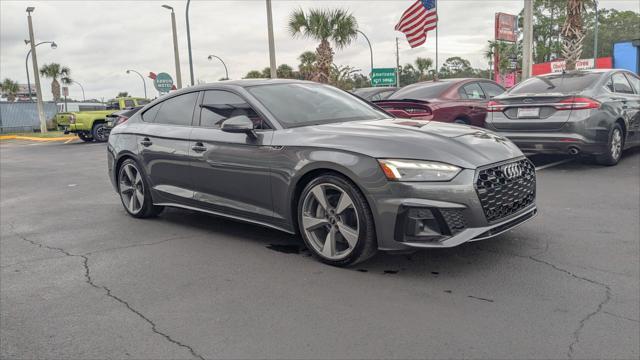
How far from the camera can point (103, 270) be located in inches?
171

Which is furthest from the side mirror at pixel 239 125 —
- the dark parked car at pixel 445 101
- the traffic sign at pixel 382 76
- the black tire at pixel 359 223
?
the traffic sign at pixel 382 76

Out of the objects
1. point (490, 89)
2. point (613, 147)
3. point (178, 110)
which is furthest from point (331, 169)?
point (490, 89)

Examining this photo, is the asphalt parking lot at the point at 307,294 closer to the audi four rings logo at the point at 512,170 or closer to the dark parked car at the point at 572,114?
the audi four rings logo at the point at 512,170

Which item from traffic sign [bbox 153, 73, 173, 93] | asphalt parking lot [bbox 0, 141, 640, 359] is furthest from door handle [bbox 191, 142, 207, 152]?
traffic sign [bbox 153, 73, 173, 93]

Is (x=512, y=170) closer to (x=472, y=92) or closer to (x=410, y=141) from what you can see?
(x=410, y=141)

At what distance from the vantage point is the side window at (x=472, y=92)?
33.4 feet

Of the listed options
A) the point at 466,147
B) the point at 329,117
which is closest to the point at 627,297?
the point at 466,147

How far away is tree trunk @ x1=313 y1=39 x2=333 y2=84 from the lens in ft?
90.5

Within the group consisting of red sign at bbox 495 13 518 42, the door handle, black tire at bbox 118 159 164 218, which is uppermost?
red sign at bbox 495 13 518 42

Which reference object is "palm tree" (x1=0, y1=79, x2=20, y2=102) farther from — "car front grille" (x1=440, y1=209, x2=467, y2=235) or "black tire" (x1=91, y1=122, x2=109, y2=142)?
"car front grille" (x1=440, y1=209, x2=467, y2=235)

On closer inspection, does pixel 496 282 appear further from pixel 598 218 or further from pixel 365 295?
pixel 598 218

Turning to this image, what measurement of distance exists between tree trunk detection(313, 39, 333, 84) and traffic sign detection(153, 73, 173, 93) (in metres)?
7.43

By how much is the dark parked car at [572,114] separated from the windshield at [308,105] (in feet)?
12.5

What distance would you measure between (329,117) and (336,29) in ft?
77.6
